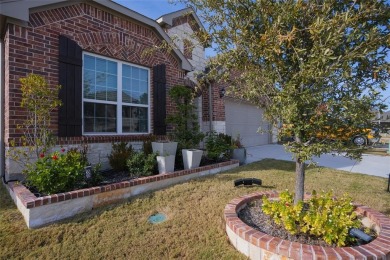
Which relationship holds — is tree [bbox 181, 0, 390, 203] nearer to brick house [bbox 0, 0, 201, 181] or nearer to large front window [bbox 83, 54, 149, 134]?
brick house [bbox 0, 0, 201, 181]

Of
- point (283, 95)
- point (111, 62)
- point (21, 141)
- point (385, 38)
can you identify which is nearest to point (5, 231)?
point (21, 141)

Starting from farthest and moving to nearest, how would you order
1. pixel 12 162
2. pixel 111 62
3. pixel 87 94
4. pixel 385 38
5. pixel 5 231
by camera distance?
pixel 111 62 < pixel 87 94 < pixel 12 162 < pixel 5 231 < pixel 385 38

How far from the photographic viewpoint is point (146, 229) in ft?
10.2

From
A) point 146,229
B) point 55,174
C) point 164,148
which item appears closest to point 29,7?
point 55,174

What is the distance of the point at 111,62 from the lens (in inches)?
228

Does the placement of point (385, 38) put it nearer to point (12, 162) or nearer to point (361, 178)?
point (361, 178)

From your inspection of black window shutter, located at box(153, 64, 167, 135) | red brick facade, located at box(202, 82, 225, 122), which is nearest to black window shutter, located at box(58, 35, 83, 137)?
black window shutter, located at box(153, 64, 167, 135)

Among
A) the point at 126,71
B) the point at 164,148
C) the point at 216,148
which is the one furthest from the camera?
the point at 216,148

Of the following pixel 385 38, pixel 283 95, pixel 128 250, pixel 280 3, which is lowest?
pixel 128 250

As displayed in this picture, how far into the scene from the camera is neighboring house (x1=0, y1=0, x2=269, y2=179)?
4.38 meters

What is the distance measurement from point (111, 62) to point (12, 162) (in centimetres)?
295

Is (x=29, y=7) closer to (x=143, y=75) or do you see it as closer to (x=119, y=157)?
(x=143, y=75)

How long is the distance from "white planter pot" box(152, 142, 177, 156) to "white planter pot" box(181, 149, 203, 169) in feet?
0.85

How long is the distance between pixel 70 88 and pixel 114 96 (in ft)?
3.60
